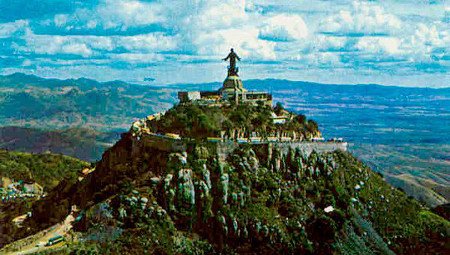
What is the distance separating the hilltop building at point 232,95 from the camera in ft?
287

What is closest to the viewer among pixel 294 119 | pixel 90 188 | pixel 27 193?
pixel 90 188

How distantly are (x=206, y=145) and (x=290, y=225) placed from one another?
1374 cm

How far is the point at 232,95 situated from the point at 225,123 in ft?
37.3

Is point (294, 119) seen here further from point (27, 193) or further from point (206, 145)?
point (27, 193)

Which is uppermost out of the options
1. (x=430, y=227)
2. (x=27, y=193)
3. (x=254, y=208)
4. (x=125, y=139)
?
(x=125, y=139)

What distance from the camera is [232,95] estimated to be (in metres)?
87.6

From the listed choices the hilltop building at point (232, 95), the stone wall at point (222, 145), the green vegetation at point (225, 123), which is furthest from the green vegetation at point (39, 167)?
the stone wall at point (222, 145)

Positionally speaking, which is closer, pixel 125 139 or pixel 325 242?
pixel 325 242

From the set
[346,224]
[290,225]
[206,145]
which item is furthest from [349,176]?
[206,145]

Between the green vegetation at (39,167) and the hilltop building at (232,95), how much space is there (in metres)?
56.8

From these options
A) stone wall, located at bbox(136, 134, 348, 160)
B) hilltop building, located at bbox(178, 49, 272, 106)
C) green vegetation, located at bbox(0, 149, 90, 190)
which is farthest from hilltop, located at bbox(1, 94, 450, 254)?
green vegetation, located at bbox(0, 149, 90, 190)

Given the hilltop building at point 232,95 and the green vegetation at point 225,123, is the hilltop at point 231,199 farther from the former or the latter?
the hilltop building at point 232,95

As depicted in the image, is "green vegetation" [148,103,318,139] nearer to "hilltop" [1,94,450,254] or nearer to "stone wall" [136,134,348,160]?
"hilltop" [1,94,450,254]

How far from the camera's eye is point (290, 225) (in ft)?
228
